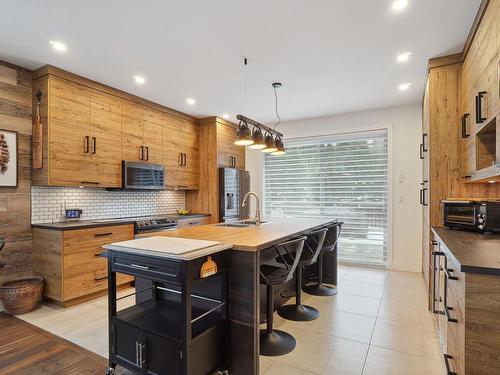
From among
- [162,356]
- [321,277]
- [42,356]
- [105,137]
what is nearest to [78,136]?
[105,137]

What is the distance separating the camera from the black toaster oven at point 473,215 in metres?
2.26

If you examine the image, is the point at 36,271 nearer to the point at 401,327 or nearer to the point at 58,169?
the point at 58,169

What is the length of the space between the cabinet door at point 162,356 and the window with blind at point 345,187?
4123 millimetres

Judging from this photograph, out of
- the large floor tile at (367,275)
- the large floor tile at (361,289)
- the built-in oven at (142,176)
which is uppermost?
the built-in oven at (142,176)

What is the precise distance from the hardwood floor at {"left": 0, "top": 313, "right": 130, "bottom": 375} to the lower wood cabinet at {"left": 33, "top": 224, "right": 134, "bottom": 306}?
0.53 metres

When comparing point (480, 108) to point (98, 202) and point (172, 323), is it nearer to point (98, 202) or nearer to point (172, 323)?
point (172, 323)

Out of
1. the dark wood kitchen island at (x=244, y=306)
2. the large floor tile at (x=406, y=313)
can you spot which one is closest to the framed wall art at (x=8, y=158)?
the dark wood kitchen island at (x=244, y=306)

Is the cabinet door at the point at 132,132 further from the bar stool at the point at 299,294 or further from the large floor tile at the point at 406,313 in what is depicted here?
the large floor tile at the point at 406,313

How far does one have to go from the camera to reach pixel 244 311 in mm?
1907

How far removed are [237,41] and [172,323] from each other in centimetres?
245

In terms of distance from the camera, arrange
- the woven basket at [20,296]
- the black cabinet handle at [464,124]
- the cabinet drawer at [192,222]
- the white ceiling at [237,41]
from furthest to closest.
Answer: the cabinet drawer at [192,222]
the woven basket at [20,296]
the black cabinet handle at [464,124]
the white ceiling at [237,41]

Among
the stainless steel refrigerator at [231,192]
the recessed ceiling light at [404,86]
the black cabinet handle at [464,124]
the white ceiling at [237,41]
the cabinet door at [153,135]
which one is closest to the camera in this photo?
the white ceiling at [237,41]

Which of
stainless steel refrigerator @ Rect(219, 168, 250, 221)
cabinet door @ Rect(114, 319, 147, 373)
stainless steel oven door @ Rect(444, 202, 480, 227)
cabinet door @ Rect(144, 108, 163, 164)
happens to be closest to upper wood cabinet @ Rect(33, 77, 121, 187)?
cabinet door @ Rect(144, 108, 163, 164)

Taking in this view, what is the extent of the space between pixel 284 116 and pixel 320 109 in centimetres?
71
